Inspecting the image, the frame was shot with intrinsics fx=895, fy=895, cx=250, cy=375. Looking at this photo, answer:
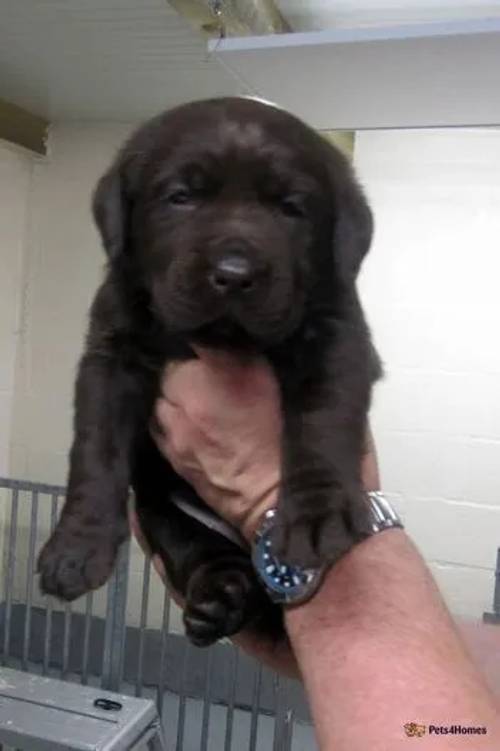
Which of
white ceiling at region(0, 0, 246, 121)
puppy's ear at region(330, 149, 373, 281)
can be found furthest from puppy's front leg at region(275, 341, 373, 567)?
white ceiling at region(0, 0, 246, 121)

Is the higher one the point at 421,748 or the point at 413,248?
the point at 413,248

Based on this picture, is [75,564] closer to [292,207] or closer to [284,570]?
[284,570]

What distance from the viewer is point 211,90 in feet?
8.74

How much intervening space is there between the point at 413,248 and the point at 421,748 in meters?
2.11

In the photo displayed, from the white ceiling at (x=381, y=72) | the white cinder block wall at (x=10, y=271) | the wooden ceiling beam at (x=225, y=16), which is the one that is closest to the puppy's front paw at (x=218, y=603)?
the white ceiling at (x=381, y=72)

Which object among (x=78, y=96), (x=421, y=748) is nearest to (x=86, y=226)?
(x=78, y=96)

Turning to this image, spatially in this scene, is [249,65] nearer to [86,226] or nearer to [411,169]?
[411,169]

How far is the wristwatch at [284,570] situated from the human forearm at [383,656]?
0.02 meters

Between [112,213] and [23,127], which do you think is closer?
[112,213]

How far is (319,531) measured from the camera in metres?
1.10

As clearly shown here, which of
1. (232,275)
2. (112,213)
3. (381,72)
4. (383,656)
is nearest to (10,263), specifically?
(381,72)

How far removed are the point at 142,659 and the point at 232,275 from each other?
171 cm

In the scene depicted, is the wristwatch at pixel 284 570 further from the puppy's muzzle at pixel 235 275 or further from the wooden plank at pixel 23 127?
the wooden plank at pixel 23 127

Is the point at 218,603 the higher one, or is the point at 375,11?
the point at 375,11
